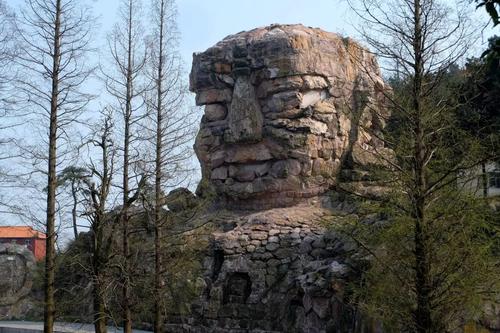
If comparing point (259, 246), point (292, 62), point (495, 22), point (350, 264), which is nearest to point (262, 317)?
point (259, 246)

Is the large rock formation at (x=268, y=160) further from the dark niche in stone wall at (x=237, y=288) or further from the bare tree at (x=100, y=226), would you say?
the bare tree at (x=100, y=226)

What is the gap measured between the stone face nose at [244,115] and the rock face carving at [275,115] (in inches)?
1.2

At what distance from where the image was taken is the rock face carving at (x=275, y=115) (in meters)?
19.5

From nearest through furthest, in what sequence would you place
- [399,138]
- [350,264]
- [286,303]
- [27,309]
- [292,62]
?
[399,138], [350,264], [286,303], [292,62], [27,309]

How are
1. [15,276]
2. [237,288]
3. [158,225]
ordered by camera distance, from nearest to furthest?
[158,225] < [237,288] < [15,276]

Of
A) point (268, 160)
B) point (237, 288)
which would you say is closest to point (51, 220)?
point (237, 288)

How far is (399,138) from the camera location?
768 cm

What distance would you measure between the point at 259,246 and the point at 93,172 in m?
7.33

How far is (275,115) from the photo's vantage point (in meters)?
19.6

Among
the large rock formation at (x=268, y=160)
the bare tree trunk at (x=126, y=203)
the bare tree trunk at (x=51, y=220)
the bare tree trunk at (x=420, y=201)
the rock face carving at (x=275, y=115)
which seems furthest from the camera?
the rock face carving at (x=275, y=115)

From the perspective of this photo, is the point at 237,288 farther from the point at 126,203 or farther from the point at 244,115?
the point at 126,203

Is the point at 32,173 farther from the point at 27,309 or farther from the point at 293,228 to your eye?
the point at 27,309

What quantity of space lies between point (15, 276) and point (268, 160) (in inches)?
386

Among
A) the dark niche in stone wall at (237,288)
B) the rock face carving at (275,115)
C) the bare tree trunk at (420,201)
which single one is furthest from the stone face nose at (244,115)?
the bare tree trunk at (420,201)
